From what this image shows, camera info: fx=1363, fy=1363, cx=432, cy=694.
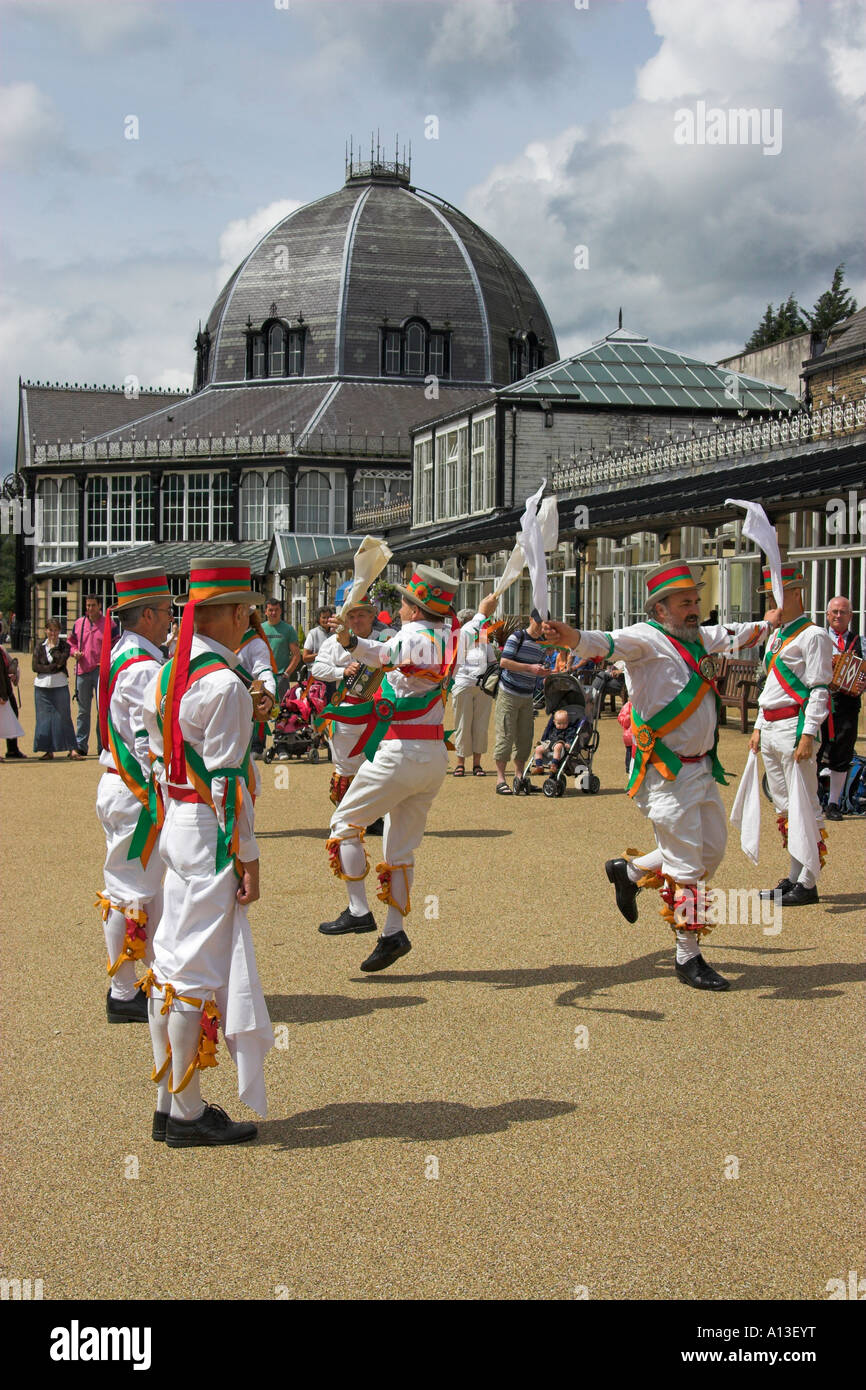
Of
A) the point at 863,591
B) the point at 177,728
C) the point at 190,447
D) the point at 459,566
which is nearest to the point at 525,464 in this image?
the point at 459,566

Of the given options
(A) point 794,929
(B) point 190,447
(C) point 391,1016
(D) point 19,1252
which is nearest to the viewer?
(D) point 19,1252

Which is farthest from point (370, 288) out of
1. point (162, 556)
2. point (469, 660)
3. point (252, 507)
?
point (469, 660)

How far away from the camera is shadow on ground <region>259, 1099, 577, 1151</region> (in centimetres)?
472

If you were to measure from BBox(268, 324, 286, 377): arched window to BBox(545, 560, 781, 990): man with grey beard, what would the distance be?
6443 cm

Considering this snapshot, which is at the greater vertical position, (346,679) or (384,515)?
(384,515)

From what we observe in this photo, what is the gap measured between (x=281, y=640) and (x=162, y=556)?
4556 cm

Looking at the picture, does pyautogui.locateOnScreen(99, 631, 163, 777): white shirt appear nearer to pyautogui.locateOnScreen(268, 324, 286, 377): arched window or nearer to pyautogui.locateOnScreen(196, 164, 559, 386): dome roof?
pyautogui.locateOnScreen(196, 164, 559, 386): dome roof

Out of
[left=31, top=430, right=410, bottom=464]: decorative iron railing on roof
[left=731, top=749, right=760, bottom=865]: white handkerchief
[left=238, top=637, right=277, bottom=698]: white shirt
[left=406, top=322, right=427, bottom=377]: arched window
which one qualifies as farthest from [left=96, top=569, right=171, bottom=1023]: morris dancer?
[left=406, top=322, right=427, bottom=377]: arched window

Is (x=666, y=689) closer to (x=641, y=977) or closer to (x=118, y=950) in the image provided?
(x=641, y=977)

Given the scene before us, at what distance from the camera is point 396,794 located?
7.14m

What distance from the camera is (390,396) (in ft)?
214

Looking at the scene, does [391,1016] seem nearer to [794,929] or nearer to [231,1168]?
[231,1168]

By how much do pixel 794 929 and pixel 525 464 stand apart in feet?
99.6

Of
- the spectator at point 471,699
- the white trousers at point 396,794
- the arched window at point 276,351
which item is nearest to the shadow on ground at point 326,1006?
the white trousers at point 396,794
